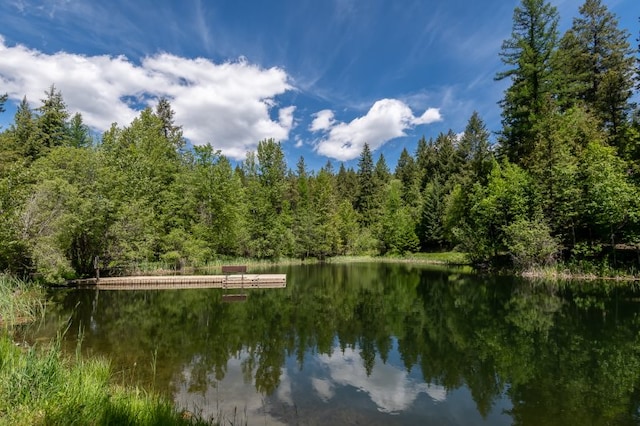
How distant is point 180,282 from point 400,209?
43379 millimetres

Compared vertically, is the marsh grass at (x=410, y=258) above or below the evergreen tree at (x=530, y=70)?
below

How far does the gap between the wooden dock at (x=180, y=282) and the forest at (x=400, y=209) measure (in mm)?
2273

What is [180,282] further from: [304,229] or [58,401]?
[304,229]

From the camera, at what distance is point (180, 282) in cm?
2589

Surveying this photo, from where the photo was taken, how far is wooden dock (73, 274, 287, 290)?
970 inches

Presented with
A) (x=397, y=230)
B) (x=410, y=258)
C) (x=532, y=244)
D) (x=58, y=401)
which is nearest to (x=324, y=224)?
(x=397, y=230)

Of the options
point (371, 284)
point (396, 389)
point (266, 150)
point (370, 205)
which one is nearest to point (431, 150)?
point (370, 205)

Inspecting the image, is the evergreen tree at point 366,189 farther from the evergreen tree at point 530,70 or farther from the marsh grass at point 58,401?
the marsh grass at point 58,401

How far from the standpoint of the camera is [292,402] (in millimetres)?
7348

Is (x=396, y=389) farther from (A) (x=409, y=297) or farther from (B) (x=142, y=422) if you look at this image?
(A) (x=409, y=297)

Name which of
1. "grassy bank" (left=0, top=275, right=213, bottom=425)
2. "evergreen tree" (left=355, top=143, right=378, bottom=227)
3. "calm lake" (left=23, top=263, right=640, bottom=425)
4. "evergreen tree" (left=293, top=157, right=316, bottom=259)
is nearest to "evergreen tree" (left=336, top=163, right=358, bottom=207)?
"evergreen tree" (left=355, top=143, right=378, bottom=227)

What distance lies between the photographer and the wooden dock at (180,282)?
970 inches

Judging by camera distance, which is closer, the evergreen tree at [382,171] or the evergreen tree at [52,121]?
the evergreen tree at [52,121]

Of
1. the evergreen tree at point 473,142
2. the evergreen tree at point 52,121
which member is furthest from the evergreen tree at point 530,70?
the evergreen tree at point 52,121
